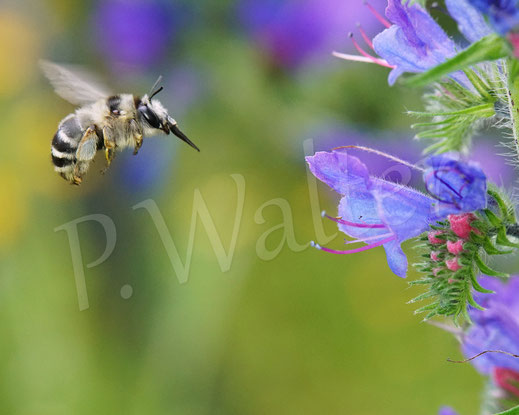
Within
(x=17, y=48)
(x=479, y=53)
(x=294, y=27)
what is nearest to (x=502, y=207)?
(x=479, y=53)

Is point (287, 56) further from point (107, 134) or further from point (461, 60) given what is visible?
point (461, 60)

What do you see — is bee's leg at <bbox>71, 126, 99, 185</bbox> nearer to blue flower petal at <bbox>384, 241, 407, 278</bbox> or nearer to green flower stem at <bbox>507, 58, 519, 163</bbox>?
blue flower petal at <bbox>384, 241, 407, 278</bbox>

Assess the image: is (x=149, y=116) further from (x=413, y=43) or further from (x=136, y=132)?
(x=413, y=43)

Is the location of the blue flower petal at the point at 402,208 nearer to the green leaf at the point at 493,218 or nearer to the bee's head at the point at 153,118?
the green leaf at the point at 493,218

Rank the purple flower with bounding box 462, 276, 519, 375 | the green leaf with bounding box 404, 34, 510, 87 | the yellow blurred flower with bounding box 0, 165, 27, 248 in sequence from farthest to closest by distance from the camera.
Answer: the yellow blurred flower with bounding box 0, 165, 27, 248 < the purple flower with bounding box 462, 276, 519, 375 < the green leaf with bounding box 404, 34, 510, 87

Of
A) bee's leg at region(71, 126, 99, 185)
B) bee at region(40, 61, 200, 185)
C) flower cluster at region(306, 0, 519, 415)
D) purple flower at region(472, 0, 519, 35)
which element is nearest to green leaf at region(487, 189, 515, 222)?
flower cluster at region(306, 0, 519, 415)

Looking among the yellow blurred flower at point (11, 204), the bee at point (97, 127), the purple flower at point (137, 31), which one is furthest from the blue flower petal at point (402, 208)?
the yellow blurred flower at point (11, 204)
